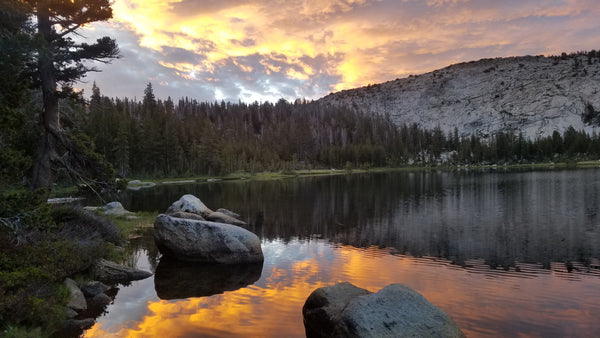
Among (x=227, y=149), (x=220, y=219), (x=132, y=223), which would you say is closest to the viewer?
(x=132, y=223)

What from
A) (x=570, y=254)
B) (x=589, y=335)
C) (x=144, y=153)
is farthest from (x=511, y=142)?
(x=589, y=335)

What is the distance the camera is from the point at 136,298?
14.6 meters

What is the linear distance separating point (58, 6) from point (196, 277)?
15.8 metres

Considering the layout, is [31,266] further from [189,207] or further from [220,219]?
[189,207]

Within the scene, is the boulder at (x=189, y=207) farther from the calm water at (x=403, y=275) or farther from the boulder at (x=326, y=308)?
the boulder at (x=326, y=308)

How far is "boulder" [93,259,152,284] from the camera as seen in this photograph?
16344mm

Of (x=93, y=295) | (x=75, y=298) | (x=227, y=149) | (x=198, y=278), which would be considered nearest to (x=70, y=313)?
(x=75, y=298)

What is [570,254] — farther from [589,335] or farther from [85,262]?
[85,262]

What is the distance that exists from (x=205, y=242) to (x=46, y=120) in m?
10.4

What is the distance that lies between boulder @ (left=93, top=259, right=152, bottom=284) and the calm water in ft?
2.36

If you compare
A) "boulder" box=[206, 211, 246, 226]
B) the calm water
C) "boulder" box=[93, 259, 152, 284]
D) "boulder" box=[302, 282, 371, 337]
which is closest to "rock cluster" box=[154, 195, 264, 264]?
the calm water

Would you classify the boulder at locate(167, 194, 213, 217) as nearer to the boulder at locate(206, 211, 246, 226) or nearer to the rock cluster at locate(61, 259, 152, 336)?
the boulder at locate(206, 211, 246, 226)

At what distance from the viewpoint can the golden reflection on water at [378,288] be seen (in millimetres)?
11797

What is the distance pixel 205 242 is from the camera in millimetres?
20141
